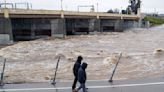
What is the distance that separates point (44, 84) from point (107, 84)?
108 inches

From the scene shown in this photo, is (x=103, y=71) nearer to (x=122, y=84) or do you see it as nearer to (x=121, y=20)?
(x=122, y=84)

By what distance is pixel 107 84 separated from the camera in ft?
50.0

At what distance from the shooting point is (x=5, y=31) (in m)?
50.1

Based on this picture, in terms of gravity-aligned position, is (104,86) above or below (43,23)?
below

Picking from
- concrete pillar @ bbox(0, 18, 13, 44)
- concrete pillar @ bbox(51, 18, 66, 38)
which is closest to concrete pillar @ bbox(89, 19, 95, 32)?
concrete pillar @ bbox(51, 18, 66, 38)

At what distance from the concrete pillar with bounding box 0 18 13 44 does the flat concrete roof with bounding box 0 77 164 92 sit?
35.0 metres

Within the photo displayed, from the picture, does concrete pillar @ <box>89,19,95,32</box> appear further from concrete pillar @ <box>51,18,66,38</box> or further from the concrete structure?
concrete pillar @ <box>51,18,66,38</box>

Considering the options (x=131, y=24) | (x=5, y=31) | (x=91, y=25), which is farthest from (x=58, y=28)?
(x=131, y=24)

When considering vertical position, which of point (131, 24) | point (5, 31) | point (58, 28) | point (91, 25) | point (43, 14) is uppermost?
point (43, 14)

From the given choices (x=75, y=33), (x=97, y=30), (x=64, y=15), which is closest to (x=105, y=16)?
(x=97, y=30)

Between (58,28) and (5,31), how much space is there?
52.3 feet

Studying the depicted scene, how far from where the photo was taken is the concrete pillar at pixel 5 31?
163 feet

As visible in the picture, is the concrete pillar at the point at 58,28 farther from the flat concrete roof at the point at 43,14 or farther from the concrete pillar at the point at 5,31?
the concrete pillar at the point at 5,31

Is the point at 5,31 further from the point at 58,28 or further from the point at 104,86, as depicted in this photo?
the point at 104,86
